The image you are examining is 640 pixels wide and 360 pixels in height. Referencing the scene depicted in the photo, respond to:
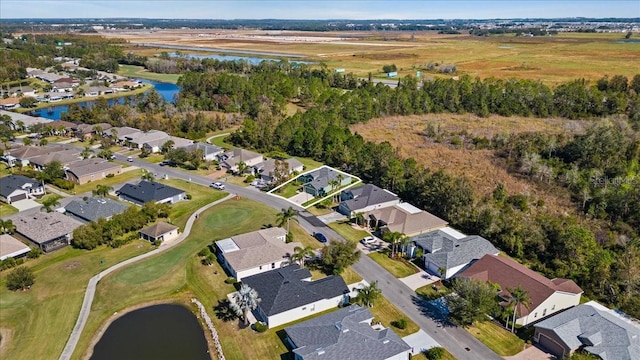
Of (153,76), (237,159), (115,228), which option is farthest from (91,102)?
(115,228)

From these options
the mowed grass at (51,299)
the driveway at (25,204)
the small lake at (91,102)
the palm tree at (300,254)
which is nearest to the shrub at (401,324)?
the palm tree at (300,254)

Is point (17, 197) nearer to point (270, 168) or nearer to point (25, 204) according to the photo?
point (25, 204)

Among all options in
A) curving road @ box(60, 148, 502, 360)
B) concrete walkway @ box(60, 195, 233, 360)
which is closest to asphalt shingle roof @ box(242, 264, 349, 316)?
curving road @ box(60, 148, 502, 360)

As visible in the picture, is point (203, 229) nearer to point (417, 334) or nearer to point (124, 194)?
point (124, 194)

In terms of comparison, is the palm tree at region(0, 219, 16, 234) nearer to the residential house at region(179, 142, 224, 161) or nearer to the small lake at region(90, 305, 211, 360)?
the small lake at region(90, 305, 211, 360)

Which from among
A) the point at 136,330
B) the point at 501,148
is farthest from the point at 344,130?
the point at 136,330
